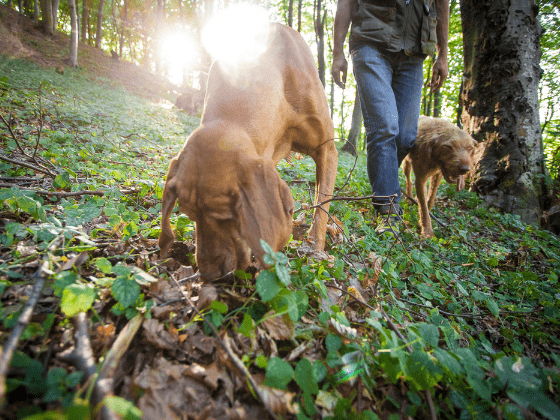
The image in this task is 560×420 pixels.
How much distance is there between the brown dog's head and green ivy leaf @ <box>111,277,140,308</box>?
0.42m

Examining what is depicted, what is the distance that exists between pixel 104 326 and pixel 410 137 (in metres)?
3.68

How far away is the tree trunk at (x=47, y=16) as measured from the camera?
1772 cm

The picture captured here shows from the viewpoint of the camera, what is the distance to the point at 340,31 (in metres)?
3.07

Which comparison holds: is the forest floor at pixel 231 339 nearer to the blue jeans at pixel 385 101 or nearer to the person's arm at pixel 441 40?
the blue jeans at pixel 385 101

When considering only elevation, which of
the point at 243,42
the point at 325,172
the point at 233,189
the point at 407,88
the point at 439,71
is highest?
the point at 439,71

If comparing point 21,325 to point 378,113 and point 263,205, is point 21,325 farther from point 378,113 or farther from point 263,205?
point 378,113

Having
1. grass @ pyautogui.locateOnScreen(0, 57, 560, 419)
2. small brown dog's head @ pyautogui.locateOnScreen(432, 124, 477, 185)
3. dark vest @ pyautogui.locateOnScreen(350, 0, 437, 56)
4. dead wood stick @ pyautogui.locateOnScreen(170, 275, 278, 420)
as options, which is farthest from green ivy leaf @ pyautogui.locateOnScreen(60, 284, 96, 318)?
small brown dog's head @ pyautogui.locateOnScreen(432, 124, 477, 185)

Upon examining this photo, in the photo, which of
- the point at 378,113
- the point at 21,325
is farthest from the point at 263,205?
the point at 378,113

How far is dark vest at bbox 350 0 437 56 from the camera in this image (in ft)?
9.39

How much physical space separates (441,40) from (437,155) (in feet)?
4.96

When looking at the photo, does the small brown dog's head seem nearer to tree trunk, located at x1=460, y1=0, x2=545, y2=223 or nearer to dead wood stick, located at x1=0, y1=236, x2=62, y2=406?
tree trunk, located at x1=460, y1=0, x2=545, y2=223

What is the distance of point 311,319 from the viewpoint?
1343 millimetres

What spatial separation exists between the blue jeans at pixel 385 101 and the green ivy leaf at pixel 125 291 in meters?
2.70

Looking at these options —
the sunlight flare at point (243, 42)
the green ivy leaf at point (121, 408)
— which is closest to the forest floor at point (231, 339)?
the green ivy leaf at point (121, 408)
